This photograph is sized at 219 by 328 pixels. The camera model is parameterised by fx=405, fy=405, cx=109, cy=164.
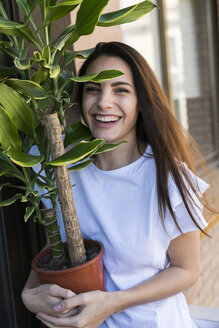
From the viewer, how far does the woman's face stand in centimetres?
127

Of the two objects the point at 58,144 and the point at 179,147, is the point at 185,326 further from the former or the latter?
the point at 58,144

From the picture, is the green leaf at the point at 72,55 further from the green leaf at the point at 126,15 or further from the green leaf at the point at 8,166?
the green leaf at the point at 8,166

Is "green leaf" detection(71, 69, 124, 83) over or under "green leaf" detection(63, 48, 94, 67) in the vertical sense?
under

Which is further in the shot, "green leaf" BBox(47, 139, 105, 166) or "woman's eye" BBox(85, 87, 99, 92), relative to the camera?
"woman's eye" BBox(85, 87, 99, 92)

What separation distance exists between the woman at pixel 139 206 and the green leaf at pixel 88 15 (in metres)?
0.31

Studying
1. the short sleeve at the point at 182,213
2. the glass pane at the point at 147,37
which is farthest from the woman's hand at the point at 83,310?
the glass pane at the point at 147,37

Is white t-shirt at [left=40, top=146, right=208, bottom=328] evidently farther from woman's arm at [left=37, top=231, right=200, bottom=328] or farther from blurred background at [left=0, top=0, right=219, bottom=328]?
blurred background at [left=0, top=0, right=219, bottom=328]

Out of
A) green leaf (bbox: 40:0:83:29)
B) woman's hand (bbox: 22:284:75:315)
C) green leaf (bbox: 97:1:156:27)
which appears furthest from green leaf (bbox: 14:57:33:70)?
woman's hand (bbox: 22:284:75:315)

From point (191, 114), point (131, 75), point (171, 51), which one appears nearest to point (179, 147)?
point (131, 75)

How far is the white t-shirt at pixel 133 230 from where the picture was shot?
128 cm

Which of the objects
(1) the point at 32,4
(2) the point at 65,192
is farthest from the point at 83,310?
(1) the point at 32,4

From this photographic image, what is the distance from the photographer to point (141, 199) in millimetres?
1322

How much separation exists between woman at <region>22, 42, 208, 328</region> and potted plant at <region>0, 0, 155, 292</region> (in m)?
0.13

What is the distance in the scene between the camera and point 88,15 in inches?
37.0
